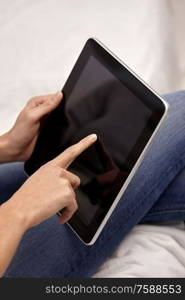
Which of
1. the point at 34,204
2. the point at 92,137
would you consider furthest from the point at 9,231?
the point at 92,137

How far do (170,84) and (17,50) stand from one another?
0.44 m

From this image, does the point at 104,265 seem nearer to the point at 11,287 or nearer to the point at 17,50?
the point at 11,287

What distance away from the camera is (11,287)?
712 millimetres

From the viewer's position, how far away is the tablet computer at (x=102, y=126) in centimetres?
67

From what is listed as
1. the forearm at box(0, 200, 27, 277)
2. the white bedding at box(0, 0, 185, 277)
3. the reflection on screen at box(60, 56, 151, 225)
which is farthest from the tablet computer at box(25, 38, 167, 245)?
the white bedding at box(0, 0, 185, 277)

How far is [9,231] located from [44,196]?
2.7 inches

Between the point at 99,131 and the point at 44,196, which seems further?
the point at 99,131

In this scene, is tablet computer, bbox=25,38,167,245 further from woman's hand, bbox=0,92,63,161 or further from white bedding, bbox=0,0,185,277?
white bedding, bbox=0,0,185,277

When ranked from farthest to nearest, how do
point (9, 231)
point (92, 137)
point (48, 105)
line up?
point (48, 105)
point (92, 137)
point (9, 231)

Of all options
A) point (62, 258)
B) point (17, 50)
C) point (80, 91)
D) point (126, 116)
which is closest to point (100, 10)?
point (17, 50)

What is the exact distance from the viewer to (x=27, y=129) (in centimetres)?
87

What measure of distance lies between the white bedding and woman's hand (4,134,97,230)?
0.48m

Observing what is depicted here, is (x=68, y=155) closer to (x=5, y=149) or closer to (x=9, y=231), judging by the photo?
(x=9, y=231)

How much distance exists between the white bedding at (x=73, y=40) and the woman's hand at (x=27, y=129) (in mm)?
215
